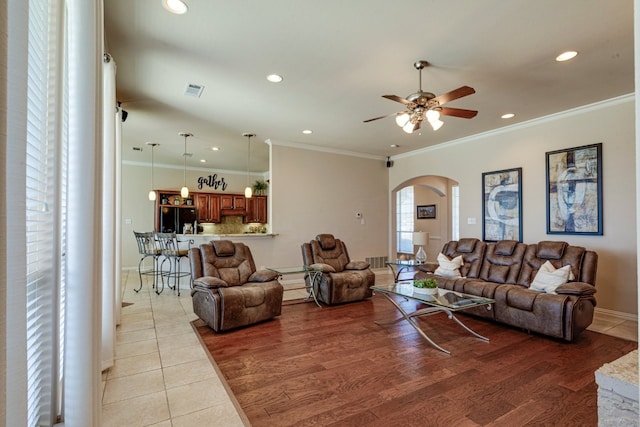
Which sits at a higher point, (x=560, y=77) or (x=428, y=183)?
(x=560, y=77)

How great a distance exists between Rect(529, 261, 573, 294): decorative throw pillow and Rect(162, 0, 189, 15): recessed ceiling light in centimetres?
472

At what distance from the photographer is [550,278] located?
3793 millimetres

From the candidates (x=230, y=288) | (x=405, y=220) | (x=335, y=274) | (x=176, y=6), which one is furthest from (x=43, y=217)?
(x=405, y=220)

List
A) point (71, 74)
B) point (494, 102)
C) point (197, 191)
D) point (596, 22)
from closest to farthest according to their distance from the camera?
point (71, 74), point (596, 22), point (494, 102), point (197, 191)

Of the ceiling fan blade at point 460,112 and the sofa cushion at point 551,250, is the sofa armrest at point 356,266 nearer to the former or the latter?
the sofa cushion at point 551,250

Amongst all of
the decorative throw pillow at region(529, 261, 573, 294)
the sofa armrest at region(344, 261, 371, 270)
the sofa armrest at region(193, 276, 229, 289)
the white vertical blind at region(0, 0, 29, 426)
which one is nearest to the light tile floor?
the sofa armrest at region(193, 276, 229, 289)

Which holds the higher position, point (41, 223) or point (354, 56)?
point (354, 56)

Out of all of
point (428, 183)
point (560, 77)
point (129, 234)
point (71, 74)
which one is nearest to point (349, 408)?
point (71, 74)

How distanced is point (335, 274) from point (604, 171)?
402 cm

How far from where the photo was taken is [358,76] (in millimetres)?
3520

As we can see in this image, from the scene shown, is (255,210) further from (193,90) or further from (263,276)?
(193,90)

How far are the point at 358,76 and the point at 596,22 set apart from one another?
208cm

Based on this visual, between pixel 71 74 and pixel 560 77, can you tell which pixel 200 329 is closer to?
pixel 71 74

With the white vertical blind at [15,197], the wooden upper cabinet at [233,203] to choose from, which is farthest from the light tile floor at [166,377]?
the wooden upper cabinet at [233,203]
